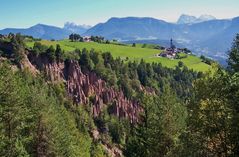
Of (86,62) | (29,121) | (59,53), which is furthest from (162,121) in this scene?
(86,62)

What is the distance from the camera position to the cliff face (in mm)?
166500

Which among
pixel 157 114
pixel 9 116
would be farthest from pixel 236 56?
pixel 9 116

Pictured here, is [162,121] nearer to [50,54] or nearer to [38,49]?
[50,54]

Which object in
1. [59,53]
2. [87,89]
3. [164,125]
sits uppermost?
[164,125]

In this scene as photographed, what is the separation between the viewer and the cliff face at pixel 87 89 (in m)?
166

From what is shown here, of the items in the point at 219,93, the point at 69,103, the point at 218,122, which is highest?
the point at 219,93

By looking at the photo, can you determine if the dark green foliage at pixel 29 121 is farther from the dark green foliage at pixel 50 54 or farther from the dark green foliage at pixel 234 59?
the dark green foliage at pixel 50 54

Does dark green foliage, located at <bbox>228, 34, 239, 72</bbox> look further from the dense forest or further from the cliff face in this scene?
the cliff face

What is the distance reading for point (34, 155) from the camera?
55.6 m

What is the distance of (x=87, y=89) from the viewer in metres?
181

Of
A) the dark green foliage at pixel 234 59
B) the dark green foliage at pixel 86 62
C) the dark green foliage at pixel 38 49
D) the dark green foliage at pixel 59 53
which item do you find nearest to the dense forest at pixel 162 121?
the dark green foliage at pixel 234 59

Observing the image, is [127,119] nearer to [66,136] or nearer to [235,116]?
A: [66,136]

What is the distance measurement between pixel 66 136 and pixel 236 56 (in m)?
32.6

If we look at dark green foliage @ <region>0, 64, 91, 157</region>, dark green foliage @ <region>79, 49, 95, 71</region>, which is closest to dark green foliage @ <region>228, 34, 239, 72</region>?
dark green foliage @ <region>0, 64, 91, 157</region>
